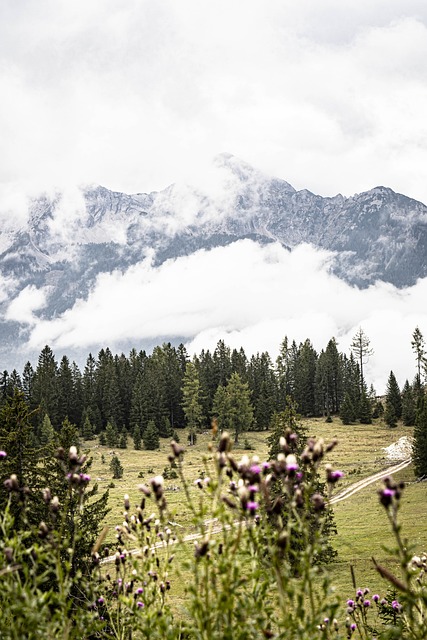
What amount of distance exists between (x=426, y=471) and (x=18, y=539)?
1750 inches

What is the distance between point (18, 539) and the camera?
421 cm

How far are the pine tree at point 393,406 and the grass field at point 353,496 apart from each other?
2.37 meters

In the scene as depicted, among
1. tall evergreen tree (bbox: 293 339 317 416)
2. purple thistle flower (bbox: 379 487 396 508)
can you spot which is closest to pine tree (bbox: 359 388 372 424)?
tall evergreen tree (bbox: 293 339 317 416)

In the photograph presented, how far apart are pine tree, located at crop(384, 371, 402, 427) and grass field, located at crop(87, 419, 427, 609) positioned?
2368mm

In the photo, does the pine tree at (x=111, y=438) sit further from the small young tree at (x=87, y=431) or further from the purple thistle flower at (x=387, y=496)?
the purple thistle flower at (x=387, y=496)

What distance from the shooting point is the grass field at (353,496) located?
879 inches

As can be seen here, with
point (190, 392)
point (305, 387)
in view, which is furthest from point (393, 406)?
point (190, 392)

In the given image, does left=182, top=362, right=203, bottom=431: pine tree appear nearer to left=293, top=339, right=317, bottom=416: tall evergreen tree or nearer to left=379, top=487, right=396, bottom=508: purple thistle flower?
left=293, top=339, right=317, bottom=416: tall evergreen tree

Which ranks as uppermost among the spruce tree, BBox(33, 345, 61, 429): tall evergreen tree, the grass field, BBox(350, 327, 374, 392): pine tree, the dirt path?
BBox(350, 327, 374, 392): pine tree

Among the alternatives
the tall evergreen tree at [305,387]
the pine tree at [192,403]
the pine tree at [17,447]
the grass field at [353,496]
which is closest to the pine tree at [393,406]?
the grass field at [353,496]

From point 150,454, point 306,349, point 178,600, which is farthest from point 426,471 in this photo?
point 306,349

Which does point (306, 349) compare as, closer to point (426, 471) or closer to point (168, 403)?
point (168, 403)

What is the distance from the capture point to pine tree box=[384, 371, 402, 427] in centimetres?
9238

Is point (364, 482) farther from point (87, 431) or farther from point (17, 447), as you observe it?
point (87, 431)
